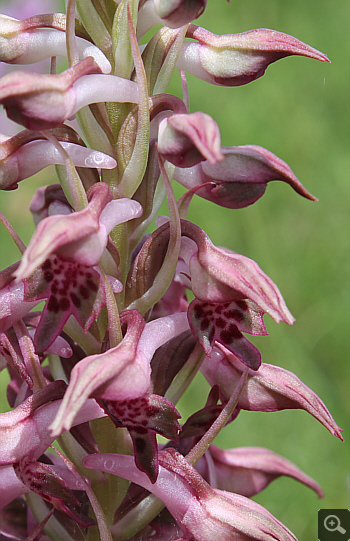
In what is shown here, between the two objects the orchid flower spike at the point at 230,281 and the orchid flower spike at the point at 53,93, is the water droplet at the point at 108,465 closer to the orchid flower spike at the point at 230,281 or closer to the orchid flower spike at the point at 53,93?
the orchid flower spike at the point at 230,281

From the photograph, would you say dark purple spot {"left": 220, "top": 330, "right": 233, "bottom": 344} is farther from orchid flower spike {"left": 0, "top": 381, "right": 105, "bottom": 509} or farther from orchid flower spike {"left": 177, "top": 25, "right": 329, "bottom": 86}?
orchid flower spike {"left": 177, "top": 25, "right": 329, "bottom": 86}

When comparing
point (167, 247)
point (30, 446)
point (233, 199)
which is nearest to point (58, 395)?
point (30, 446)

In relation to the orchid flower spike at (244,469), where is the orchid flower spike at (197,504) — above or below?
above

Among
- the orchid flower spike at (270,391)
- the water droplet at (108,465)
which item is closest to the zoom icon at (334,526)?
the orchid flower spike at (270,391)

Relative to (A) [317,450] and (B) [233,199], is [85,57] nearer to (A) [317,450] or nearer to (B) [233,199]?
(B) [233,199]

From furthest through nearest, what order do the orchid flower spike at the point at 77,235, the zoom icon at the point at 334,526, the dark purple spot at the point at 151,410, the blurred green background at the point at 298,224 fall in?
1. the blurred green background at the point at 298,224
2. the zoom icon at the point at 334,526
3. the dark purple spot at the point at 151,410
4. the orchid flower spike at the point at 77,235

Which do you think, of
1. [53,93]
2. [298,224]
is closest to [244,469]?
[53,93]
